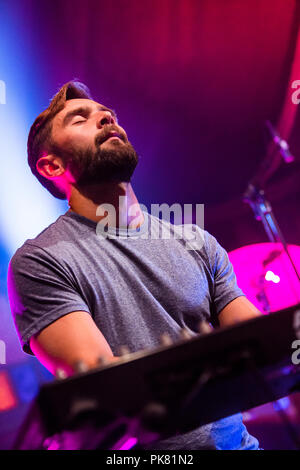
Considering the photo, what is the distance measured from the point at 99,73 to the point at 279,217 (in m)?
4.14

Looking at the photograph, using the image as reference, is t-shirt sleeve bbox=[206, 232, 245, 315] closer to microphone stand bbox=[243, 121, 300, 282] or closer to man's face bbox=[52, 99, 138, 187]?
man's face bbox=[52, 99, 138, 187]

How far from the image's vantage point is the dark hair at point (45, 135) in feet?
6.48

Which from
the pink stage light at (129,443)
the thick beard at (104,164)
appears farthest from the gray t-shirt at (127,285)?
the pink stage light at (129,443)

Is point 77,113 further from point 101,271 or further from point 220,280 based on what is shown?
point 220,280

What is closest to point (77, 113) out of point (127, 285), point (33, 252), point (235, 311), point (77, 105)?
point (77, 105)

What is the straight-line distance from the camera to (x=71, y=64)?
2.50 metres

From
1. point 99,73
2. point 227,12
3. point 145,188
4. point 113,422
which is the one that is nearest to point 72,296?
point 113,422

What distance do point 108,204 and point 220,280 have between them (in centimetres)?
60

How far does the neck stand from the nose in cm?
32

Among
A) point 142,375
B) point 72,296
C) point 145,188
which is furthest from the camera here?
point 145,188

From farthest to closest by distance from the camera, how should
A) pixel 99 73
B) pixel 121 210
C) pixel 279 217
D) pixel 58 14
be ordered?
1. pixel 279 217
2. pixel 99 73
3. pixel 58 14
4. pixel 121 210

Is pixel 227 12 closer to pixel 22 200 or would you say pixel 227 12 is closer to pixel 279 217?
pixel 22 200

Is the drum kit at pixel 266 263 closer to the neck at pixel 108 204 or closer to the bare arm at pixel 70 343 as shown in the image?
the neck at pixel 108 204

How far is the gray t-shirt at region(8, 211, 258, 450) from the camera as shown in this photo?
1257 mm
